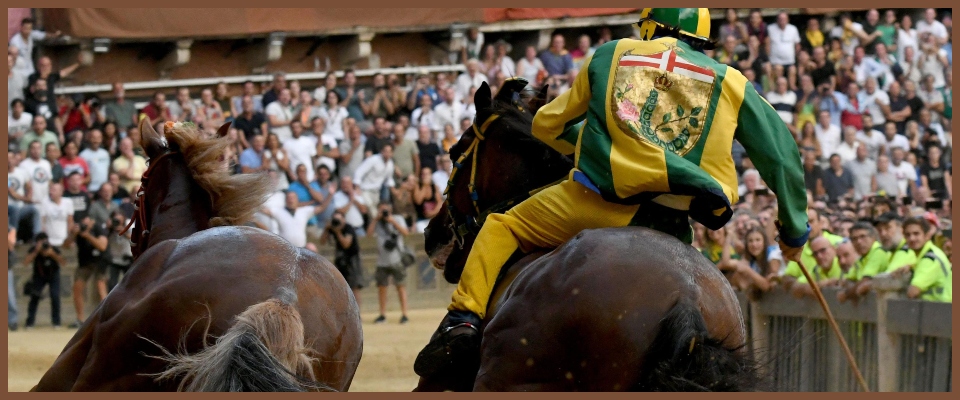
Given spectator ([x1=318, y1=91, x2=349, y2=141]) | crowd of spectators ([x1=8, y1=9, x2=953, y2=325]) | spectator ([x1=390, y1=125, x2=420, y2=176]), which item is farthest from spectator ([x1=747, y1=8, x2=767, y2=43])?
spectator ([x1=318, y1=91, x2=349, y2=141])

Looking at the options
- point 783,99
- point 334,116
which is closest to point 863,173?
point 783,99

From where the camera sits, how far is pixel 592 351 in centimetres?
441

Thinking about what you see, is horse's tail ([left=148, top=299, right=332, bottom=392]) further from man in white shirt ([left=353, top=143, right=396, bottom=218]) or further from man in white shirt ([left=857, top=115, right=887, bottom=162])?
man in white shirt ([left=857, top=115, right=887, bottom=162])

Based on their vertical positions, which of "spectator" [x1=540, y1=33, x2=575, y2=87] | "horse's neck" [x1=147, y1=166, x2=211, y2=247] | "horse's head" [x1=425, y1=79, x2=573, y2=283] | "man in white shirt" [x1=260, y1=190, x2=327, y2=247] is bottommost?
"man in white shirt" [x1=260, y1=190, x2=327, y2=247]

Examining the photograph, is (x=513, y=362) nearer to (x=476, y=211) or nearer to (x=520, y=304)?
(x=520, y=304)

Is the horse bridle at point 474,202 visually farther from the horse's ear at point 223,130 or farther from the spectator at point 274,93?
the spectator at point 274,93

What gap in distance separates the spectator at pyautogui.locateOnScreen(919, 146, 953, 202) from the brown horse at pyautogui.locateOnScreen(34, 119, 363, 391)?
14.1 meters

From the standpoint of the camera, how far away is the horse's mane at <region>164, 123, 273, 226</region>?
6004 millimetres

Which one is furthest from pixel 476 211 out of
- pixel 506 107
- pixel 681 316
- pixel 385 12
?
pixel 385 12

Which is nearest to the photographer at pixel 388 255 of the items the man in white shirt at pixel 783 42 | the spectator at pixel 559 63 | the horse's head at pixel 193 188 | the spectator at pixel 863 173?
the spectator at pixel 559 63

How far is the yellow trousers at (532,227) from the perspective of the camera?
16.3 ft

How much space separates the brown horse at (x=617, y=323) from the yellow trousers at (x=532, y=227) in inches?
7.1

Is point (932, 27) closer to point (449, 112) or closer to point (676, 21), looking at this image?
point (449, 112)

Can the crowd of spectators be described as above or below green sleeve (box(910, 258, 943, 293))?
above
